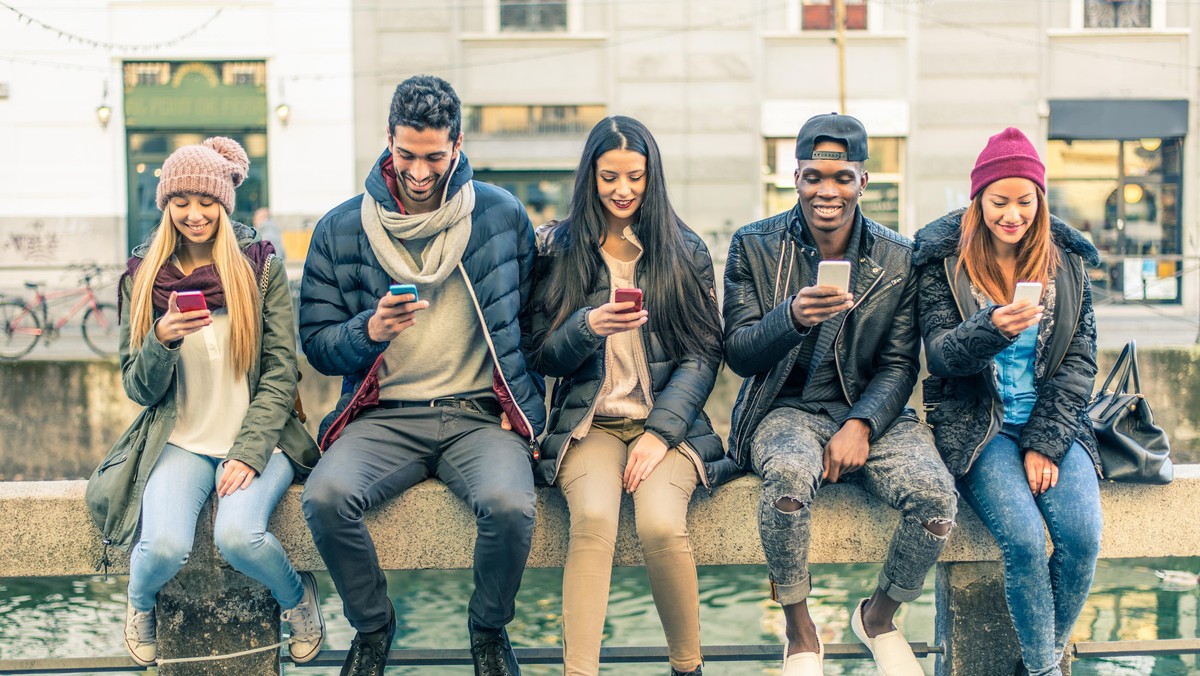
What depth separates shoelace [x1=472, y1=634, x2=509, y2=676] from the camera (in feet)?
10.7

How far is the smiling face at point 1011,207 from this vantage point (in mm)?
3469

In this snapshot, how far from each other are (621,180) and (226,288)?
124 cm

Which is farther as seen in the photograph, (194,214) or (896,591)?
(194,214)

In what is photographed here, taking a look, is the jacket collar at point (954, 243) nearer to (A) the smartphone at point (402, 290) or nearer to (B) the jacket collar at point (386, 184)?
(B) the jacket collar at point (386, 184)

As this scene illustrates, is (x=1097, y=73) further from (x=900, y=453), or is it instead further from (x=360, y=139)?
(x=900, y=453)

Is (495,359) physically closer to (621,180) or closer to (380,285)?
(380,285)

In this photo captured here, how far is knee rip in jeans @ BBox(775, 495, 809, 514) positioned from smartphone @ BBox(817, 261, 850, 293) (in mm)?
590

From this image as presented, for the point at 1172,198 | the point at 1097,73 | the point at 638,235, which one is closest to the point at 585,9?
the point at 1097,73

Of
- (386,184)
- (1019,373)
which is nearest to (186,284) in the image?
(386,184)

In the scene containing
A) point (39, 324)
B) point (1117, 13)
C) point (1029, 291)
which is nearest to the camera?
point (1029, 291)

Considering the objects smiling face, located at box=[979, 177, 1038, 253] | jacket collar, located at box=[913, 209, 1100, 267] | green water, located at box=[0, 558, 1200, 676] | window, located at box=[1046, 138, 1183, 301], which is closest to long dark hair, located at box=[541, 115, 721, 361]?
jacket collar, located at box=[913, 209, 1100, 267]

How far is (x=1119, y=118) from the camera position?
1600 cm

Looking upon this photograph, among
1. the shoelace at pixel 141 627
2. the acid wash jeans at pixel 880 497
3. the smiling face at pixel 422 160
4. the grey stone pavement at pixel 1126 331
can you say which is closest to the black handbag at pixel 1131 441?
the acid wash jeans at pixel 880 497

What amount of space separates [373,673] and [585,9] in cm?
1437
